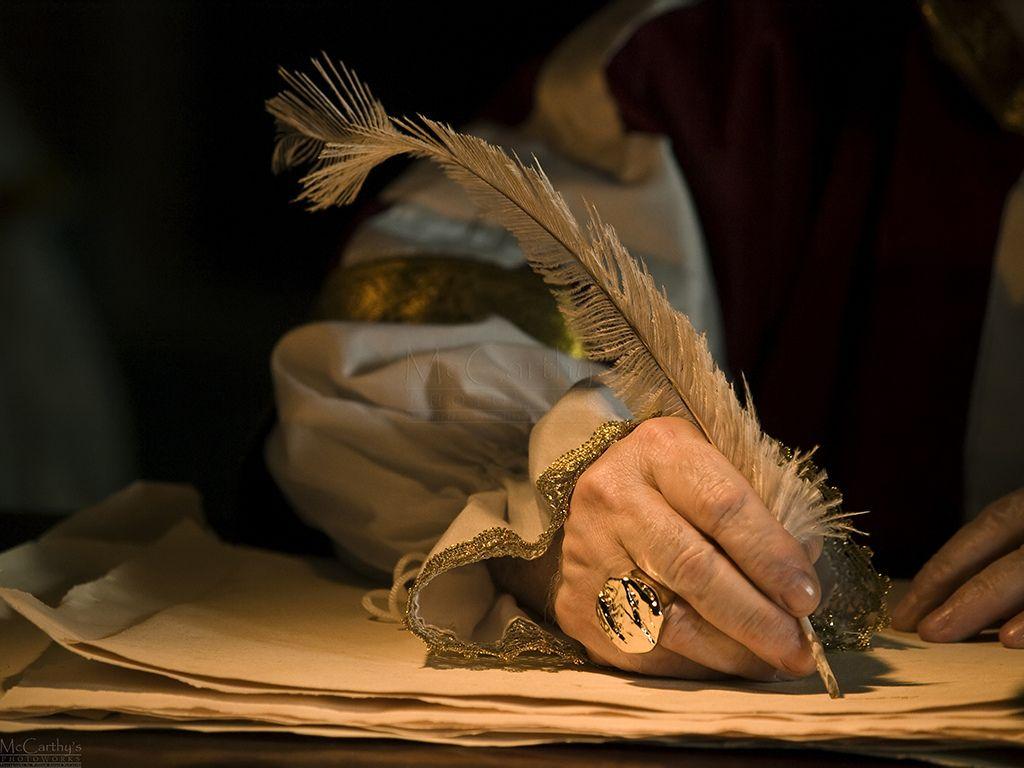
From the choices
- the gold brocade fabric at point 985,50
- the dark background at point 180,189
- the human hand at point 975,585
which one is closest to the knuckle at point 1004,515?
the human hand at point 975,585

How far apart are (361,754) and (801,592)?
0.23 m

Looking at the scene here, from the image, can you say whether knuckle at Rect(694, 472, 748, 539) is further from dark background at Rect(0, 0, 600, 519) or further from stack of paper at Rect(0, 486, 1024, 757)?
dark background at Rect(0, 0, 600, 519)

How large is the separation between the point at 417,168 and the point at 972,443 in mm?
566

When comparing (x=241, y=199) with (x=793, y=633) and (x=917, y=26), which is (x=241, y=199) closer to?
(x=917, y=26)

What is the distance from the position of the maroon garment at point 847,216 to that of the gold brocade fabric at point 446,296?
189 millimetres

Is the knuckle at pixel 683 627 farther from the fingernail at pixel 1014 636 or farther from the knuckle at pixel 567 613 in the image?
the fingernail at pixel 1014 636

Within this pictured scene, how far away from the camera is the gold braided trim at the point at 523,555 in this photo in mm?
655

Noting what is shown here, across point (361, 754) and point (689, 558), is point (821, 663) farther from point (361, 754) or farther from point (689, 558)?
point (361, 754)

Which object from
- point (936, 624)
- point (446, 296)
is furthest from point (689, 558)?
point (446, 296)

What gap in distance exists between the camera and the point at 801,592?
556 mm

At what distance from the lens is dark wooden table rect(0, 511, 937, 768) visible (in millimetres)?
532

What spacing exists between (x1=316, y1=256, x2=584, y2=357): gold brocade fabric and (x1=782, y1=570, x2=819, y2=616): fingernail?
0.35 metres

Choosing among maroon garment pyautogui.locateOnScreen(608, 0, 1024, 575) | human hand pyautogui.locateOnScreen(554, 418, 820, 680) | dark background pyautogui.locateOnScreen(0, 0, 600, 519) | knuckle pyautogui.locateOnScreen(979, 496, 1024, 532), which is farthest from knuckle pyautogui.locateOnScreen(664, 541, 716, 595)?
dark background pyautogui.locateOnScreen(0, 0, 600, 519)

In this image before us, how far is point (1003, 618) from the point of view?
0.72m
